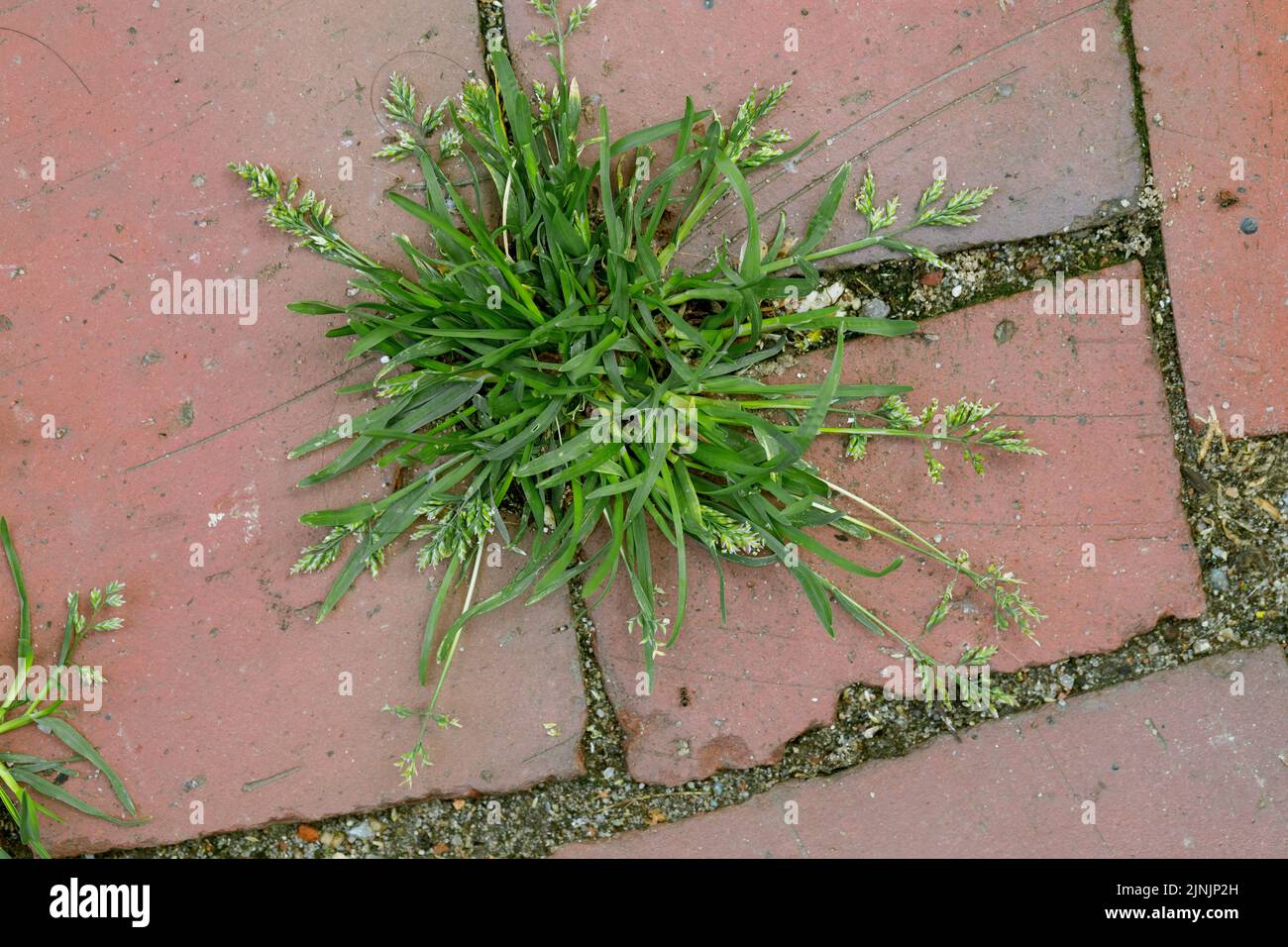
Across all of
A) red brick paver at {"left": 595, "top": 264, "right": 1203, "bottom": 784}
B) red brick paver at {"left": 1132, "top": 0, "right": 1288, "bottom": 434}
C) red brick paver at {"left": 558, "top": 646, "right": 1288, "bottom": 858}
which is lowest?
red brick paver at {"left": 558, "top": 646, "right": 1288, "bottom": 858}

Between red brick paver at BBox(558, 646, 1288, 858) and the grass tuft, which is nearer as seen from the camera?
the grass tuft

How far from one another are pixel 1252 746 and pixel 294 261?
242 cm

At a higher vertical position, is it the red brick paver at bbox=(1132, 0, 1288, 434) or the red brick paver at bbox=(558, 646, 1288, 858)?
the red brick paver at bbox=(1132, 0, 1288, 434)

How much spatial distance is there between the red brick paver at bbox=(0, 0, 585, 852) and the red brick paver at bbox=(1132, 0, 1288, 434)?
5.04 feet

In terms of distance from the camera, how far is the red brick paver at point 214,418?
6.77ft

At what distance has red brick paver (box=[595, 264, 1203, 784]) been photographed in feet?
6.72

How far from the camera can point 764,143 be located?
78.3 inches

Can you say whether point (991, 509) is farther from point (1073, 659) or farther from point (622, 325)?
point (622, 325)

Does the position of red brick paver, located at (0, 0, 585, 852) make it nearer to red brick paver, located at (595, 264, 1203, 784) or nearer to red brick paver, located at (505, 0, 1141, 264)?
red brick paver, located at (595, 264, 1203, 784)

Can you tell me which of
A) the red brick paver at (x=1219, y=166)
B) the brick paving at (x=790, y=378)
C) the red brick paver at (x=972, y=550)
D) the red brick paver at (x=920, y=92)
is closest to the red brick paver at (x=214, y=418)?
the brick paving at (x=790, y=378)

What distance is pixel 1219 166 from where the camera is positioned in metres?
2.04

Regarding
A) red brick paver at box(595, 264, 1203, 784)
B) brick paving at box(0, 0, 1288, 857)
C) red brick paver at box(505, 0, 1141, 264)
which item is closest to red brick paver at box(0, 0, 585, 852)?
brick paving at box(0, 0, 1288, 857)

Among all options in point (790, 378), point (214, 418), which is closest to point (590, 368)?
point (790, 378)
